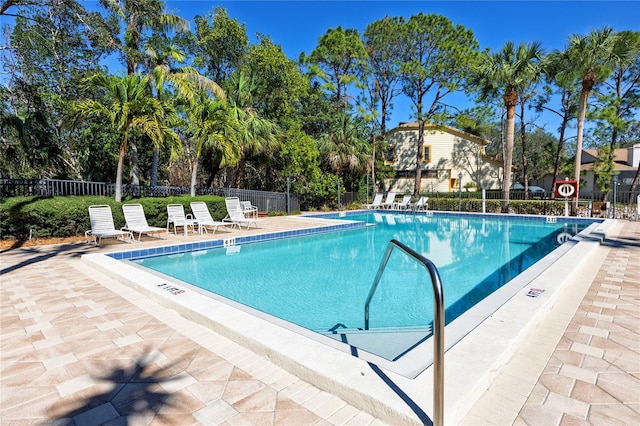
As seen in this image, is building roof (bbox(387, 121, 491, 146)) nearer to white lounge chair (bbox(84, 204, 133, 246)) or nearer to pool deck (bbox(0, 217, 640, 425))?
white lounge chair (bbox(84, 204, 133, 246))

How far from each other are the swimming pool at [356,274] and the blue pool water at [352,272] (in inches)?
Result: 0.6

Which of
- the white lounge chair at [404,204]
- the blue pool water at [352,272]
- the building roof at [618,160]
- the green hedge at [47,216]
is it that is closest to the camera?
the blue pool water at [352,272]

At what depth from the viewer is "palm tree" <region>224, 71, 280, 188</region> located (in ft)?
53.5

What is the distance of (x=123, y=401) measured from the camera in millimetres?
2248

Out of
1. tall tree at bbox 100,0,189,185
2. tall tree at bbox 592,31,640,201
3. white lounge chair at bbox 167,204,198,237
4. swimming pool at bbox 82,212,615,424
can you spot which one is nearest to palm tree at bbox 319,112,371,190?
tall tree at bbox 100,0,189,185

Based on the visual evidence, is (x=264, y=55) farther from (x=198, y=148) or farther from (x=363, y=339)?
(x=363, y=339)

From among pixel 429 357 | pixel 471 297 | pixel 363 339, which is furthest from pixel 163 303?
pixel 471 297

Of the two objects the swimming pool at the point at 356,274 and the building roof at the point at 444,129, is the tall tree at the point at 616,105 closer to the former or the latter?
the building roof at the point at 444,129

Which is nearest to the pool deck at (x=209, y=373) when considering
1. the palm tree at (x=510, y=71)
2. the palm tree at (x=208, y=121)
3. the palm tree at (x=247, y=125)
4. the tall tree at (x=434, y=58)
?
the palm tree at (x=208, y=121)

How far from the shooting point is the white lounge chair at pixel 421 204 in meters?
19.7

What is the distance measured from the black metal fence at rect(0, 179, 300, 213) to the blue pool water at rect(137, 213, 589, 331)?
585 cm

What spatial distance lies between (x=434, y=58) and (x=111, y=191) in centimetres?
2073

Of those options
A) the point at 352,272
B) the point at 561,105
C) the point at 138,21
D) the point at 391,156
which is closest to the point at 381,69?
the point at 391,156

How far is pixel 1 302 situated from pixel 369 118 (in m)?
21.7
